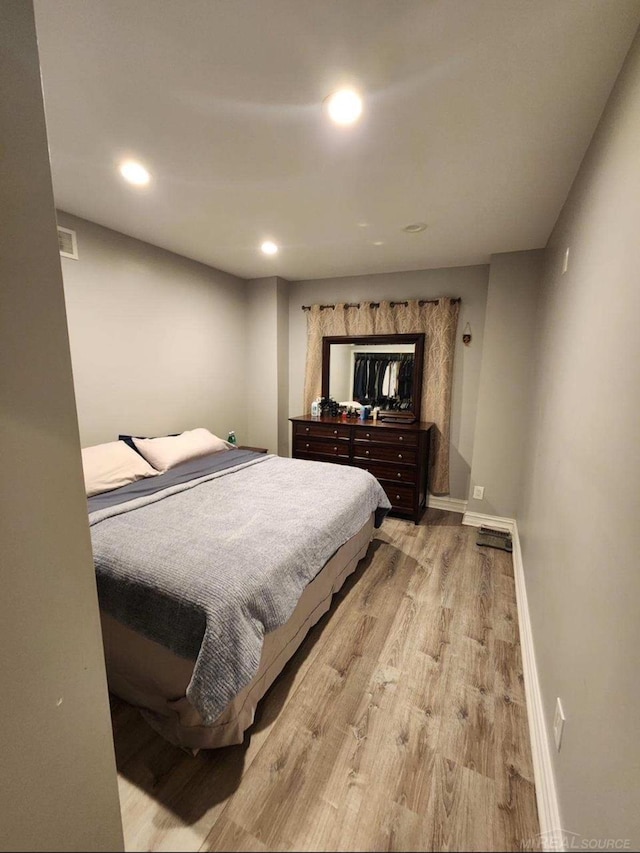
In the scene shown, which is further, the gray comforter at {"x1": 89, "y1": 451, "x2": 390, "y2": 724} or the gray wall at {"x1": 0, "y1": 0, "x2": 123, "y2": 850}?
the gray comforter at {"x1": 89, "y1": 451, "x2": 390, "y2": 724}

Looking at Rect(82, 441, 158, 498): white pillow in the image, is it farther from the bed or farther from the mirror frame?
the mirror frame

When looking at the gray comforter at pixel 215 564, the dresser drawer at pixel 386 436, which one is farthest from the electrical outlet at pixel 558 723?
the dresser drawer at pixel 386 436

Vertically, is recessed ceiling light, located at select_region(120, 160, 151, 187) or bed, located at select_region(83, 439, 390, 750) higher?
recessed ceiling light, located at select_region(120, 160, 151, 187)

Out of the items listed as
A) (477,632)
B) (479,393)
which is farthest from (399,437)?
(477,632)

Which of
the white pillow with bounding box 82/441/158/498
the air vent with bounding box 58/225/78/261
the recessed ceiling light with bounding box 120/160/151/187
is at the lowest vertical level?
the white pillow with bounding box 82/441/158/498

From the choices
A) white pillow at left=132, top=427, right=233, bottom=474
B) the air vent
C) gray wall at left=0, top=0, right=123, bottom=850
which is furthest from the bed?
the air vent

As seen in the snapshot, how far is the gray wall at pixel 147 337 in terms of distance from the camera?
2406 millimetres

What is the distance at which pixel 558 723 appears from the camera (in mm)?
1085

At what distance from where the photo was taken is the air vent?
2215 mm

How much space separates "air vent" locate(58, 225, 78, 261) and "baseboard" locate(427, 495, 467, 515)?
352 centimetres

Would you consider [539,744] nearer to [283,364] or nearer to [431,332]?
[431,332]

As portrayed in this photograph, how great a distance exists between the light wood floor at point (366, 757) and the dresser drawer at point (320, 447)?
1647 millimetres

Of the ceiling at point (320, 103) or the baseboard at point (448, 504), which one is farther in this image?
the baseboard at point (448, 504)

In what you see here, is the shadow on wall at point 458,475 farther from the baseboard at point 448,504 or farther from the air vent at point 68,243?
the air vent at point 68,243
